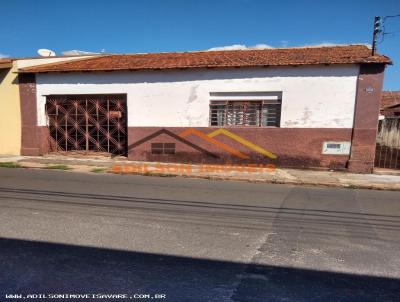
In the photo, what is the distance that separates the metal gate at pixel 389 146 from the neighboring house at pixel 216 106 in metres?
1.56

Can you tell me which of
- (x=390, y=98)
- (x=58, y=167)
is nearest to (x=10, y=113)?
(x=58, y=167)

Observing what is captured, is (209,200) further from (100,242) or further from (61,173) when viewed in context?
(61,173)

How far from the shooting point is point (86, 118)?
1369cm

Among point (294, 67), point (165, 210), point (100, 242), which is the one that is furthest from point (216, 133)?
point (100, 242)

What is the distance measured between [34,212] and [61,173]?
4.90m

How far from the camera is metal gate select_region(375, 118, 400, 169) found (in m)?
12.1

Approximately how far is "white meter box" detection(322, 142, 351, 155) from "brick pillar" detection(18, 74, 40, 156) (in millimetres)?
12002

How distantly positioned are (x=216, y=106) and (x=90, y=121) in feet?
18.2

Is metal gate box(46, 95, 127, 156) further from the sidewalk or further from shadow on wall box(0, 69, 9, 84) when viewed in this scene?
shadow on wall box(0, 69, 9, 84)

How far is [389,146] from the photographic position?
15.0m

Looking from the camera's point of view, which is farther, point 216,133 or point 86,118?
point 86,118

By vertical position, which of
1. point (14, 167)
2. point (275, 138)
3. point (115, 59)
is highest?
point (115, 59)

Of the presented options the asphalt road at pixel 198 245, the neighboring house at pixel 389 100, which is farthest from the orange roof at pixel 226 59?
the neighboring house at pixel 389 100

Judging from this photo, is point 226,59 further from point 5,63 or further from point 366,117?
point 5,63
